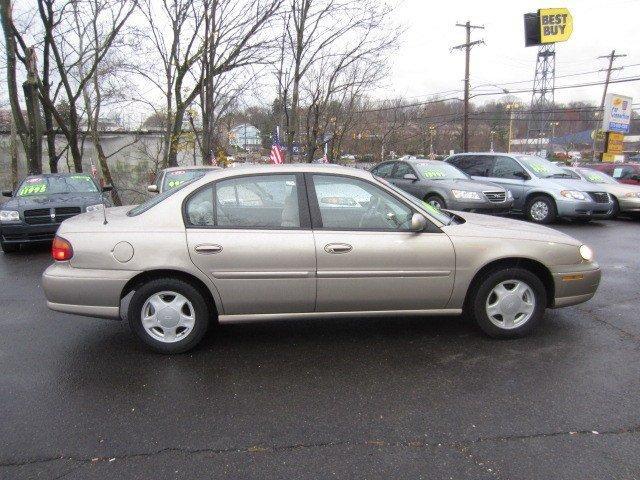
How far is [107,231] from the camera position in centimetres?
387

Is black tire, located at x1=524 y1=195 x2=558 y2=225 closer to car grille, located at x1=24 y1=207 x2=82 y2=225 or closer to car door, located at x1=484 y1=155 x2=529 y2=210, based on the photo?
car door, located at x1=484 y1=155 x2=529 y2=210

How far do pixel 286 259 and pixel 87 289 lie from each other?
159cm

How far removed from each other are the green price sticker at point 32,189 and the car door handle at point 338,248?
7724 mm

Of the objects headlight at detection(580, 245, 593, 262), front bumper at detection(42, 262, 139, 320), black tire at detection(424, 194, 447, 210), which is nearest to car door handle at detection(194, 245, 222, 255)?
front bumper at detection(42, 262, 139, 320)

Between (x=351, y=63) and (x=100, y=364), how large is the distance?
14260 mm

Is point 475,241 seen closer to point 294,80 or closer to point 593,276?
point 593,276

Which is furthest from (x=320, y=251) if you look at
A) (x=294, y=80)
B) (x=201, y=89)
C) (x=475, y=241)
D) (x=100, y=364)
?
(x=201, y=89)

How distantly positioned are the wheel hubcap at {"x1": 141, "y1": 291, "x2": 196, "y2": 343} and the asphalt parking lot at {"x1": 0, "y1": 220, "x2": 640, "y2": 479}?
0.79ft

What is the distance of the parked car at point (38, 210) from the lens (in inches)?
323

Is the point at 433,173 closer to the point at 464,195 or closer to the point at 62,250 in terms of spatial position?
the point at 464,195

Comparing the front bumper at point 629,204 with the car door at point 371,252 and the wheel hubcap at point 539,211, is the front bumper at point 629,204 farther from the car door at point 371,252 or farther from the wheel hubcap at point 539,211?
the car door at point 371,252

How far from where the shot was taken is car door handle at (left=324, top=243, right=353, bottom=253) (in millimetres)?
3838

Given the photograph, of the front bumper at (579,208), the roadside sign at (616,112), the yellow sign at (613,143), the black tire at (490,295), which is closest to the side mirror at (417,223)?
the black tire at (490,295)

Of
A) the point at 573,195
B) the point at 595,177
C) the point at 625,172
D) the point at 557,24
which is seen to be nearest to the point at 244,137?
the point at 557,24
